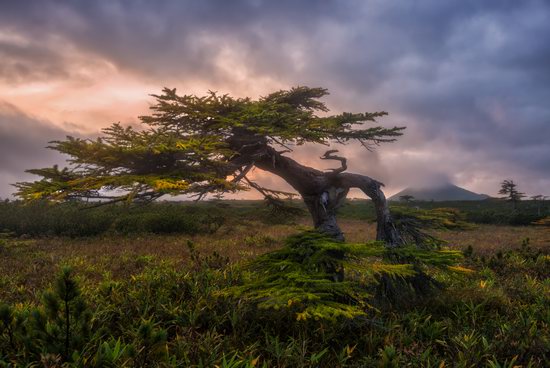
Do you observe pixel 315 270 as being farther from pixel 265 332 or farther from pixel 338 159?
pixel 338 159

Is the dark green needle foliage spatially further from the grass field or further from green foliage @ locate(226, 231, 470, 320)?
green foliage @ locate(226, 231, 470, 320)

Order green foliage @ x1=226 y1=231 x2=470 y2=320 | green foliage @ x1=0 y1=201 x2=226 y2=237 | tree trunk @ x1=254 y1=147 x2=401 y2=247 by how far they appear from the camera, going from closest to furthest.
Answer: green foliage @ x1=226 y1=231 x2=470 y2=320
tree trunk @ x1=254 y1=147 x2=401 y2=247
green foliage @ x1=0 y1=201 x2=226 y2=237

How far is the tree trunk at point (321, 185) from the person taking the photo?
739cm

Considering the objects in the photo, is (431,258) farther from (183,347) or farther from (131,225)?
(131,225)

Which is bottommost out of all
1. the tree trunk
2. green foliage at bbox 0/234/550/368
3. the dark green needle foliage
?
green foliage at bbox 0/234/550/368

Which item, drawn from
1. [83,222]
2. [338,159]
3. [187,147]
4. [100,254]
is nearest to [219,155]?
[187,147]

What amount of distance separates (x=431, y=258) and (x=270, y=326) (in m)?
3.11

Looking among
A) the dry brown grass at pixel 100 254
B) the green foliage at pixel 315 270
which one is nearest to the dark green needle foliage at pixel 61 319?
the green foliage at pixel 315 270

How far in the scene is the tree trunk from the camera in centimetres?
739

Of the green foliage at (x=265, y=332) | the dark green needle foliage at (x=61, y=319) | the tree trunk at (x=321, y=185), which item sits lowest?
the green foliage at (x=265, y=332)

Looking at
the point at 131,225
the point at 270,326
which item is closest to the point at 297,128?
the point at 270,326

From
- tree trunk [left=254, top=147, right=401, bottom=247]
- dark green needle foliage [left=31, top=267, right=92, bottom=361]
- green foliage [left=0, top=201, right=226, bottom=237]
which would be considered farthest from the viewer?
green foliage [left=0, top=201, right=226, bottom=237]

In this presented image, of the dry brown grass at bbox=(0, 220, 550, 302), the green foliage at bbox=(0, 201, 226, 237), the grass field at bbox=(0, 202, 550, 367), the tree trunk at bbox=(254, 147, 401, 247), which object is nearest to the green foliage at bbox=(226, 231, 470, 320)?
the grass field at bbox=(0, 202, 550, 367)

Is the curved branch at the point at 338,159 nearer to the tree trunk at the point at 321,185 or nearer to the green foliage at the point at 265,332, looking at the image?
the tree trunk at the point at 321,185
